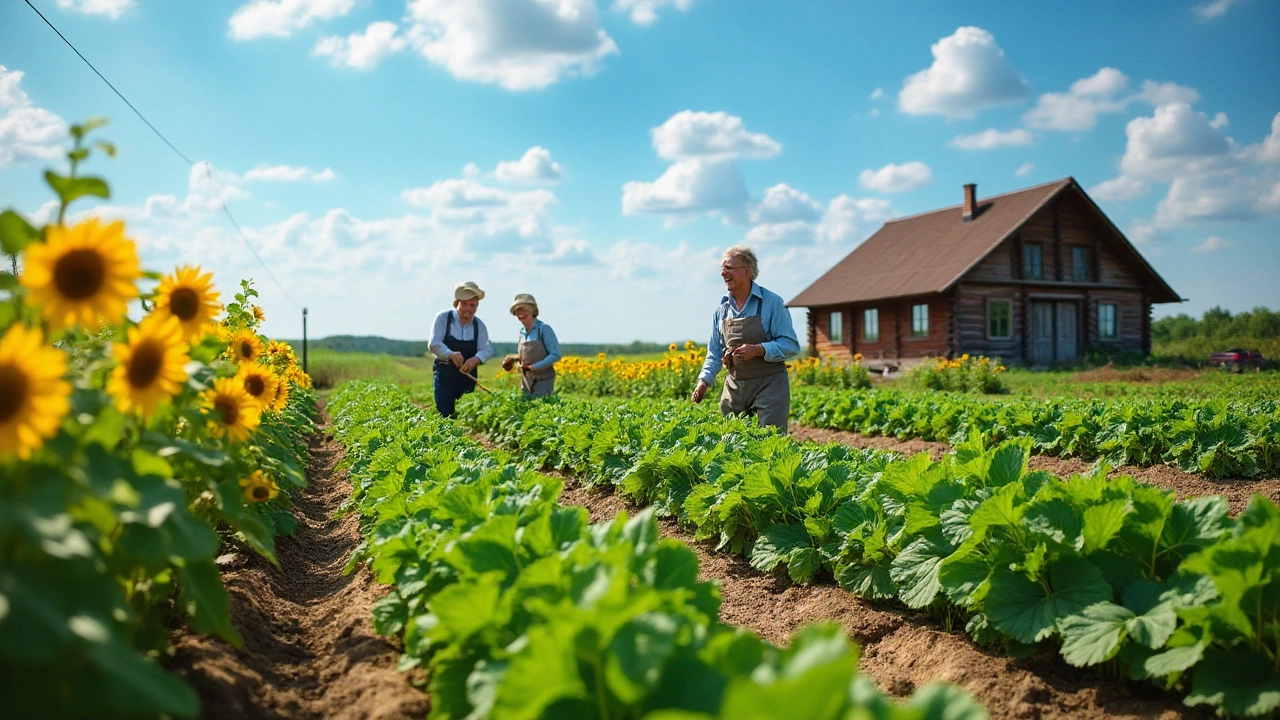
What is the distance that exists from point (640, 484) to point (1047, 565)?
3447 mm

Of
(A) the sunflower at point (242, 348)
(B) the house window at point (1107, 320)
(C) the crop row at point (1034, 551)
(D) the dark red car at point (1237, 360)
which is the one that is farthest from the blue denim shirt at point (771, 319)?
(B) the house window at point (1107, 320)

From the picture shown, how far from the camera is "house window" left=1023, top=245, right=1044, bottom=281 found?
27781 mm

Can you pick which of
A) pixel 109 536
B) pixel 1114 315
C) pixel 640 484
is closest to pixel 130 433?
pixel 109 536

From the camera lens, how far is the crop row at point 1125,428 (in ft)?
26.1

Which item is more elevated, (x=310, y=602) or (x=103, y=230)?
(x=103, y=230)

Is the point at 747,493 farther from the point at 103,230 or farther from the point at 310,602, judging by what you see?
the point at 103,230

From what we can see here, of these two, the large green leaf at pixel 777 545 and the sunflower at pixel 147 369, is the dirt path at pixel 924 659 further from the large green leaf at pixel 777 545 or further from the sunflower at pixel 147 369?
the sunflower at pixel 147 369

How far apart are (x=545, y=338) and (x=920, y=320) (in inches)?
805

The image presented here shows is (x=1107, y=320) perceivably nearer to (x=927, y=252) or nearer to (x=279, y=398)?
(x=927, y=252)

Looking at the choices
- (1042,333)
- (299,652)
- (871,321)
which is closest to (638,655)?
(299,652)

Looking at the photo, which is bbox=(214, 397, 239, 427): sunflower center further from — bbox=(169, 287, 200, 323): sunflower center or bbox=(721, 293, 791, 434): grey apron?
bbox=(721, 293, 791, 434): grey apron

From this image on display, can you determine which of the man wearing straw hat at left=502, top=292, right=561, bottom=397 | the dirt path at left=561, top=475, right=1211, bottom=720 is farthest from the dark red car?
the dirt path at left=561, top=475, right=1211, bottom=720

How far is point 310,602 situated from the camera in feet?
14.3

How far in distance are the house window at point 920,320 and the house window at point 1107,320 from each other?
274 inches
